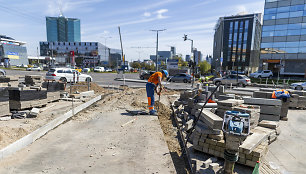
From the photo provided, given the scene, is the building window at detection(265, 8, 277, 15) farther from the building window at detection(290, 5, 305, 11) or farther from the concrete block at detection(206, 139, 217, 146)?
the concrete block at detection(206, 139, 217, 146)

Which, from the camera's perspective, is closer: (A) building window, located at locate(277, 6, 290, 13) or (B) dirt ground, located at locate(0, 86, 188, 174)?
(B) dirt ground, located at locate(0, 86, 188, 174)

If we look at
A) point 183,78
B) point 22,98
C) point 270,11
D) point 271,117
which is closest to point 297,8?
point 270,11

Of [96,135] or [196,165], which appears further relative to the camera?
[96,135]

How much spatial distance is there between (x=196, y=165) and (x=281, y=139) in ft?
11.8

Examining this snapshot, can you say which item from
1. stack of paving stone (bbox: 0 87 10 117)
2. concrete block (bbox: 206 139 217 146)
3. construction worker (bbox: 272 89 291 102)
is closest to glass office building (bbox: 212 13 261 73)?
construction worker (bbox: 272 89 291 102)

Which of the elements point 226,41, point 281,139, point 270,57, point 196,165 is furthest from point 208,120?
point 226,41

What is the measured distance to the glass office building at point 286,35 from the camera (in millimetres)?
37125

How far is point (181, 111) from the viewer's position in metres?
7.55

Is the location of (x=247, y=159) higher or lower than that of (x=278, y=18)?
lower

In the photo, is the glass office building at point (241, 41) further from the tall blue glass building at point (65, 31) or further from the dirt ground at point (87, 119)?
the tall blue glass building at point (65, 31)

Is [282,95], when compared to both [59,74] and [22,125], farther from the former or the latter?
[59,74]

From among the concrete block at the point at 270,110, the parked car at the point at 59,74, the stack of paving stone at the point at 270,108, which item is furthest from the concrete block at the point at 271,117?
the parked car at the point at 59,74

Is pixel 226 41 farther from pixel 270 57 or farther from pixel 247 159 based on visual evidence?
pixel 247 159

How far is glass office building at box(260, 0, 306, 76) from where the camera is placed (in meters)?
37.1
